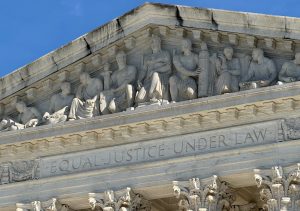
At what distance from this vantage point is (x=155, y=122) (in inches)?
1513

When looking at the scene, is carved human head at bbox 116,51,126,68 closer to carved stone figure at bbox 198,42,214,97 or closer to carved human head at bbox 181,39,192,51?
carved human head at bbox 181,39,192,51

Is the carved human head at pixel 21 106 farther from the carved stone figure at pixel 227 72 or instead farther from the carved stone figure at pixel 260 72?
the carved stone figure at pixel 260 72

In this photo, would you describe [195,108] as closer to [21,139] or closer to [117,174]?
[117,174]

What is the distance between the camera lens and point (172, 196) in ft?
128

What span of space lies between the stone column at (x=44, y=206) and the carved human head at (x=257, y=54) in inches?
268

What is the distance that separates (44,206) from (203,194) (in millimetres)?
4885

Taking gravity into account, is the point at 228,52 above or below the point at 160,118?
above

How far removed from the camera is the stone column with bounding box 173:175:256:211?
37250 mm

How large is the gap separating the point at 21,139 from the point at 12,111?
5.17ft

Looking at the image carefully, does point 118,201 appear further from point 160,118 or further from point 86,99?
point 86,99

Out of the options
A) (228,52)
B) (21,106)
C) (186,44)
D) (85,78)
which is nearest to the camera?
(228,52)

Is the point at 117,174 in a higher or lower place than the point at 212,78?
lower

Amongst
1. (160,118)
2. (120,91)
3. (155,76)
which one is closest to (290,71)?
(160,118)

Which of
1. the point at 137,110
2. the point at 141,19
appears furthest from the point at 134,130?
the point at 141,19
